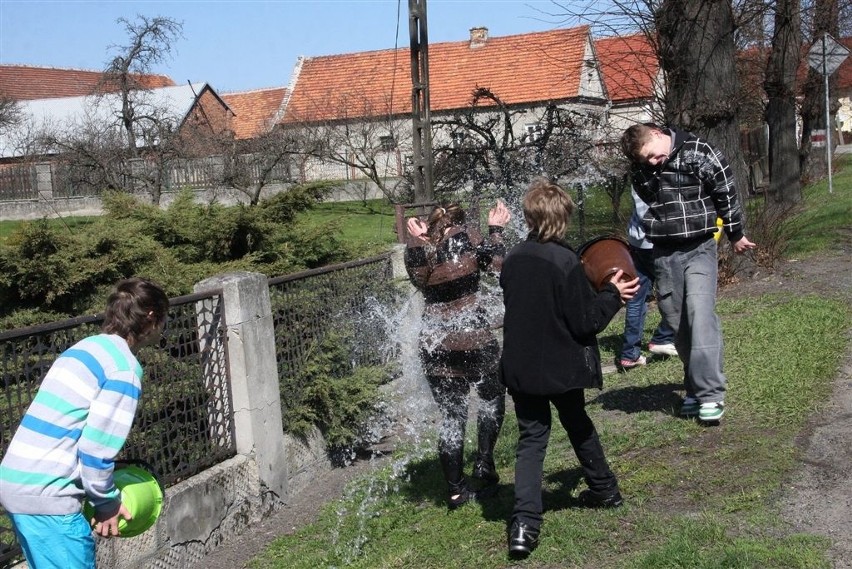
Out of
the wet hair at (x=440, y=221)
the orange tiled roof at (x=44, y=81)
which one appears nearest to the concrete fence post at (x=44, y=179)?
the orange tiled roof at (x=44, y=81)

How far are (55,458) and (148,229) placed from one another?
5.51m

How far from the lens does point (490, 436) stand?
5.82 meters

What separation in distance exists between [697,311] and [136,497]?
3.59 metres

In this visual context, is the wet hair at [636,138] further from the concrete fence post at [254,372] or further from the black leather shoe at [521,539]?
the concrete fence post at [254,372]

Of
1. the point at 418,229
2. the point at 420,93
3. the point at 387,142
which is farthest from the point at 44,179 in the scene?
the point at 418,229

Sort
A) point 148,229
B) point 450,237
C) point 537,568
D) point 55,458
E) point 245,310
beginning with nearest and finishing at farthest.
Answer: point 55,458 < point 537,568 < point 450,237 < point 245,310 < point 148,229

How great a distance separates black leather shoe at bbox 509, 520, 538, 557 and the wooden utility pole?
865cm

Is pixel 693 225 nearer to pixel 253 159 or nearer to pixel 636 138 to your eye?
pixel 636 138

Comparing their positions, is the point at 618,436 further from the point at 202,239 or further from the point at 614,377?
the point at 202,239

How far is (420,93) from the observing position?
13.4 m

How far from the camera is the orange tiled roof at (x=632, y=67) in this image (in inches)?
490

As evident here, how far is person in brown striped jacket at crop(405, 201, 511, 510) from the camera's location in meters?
Answer: 5.50

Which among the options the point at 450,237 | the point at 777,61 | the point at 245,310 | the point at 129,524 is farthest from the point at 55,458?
the point at 777,61

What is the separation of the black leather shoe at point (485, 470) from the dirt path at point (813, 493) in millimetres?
1476
